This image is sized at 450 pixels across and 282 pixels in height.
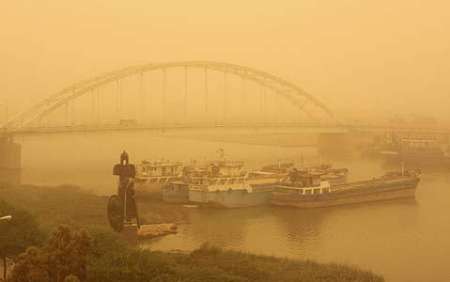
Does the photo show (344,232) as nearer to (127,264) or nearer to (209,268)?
(209,268)

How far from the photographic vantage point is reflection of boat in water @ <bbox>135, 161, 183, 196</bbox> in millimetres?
21156

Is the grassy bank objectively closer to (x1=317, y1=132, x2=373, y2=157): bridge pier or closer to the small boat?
the small boat

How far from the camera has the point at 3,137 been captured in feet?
93.7

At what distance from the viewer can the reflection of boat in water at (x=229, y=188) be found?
1886 cm

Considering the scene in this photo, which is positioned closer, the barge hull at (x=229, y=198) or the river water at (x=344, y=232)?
the river water at (x=344, y=232)

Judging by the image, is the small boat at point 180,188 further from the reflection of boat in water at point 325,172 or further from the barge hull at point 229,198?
the reflection of boat in water at point 325,172

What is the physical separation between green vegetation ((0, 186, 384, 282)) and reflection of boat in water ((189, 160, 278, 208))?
480 centimetres

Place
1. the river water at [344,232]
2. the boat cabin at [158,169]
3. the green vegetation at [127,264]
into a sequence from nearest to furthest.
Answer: the green vegetation at [127,264]
the river water at [344,232]
the boat cabin at [158,169]

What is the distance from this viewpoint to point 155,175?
71.5 ft

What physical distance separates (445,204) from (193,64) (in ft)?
66.8

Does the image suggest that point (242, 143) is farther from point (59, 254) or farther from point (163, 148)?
point (59, 254)

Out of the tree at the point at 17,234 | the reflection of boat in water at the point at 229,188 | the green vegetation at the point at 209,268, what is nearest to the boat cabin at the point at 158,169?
the reflection of boat in water at the point at 229,188

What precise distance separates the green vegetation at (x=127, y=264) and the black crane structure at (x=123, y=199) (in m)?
1.14

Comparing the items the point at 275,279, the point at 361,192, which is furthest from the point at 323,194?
the point at 275,279
